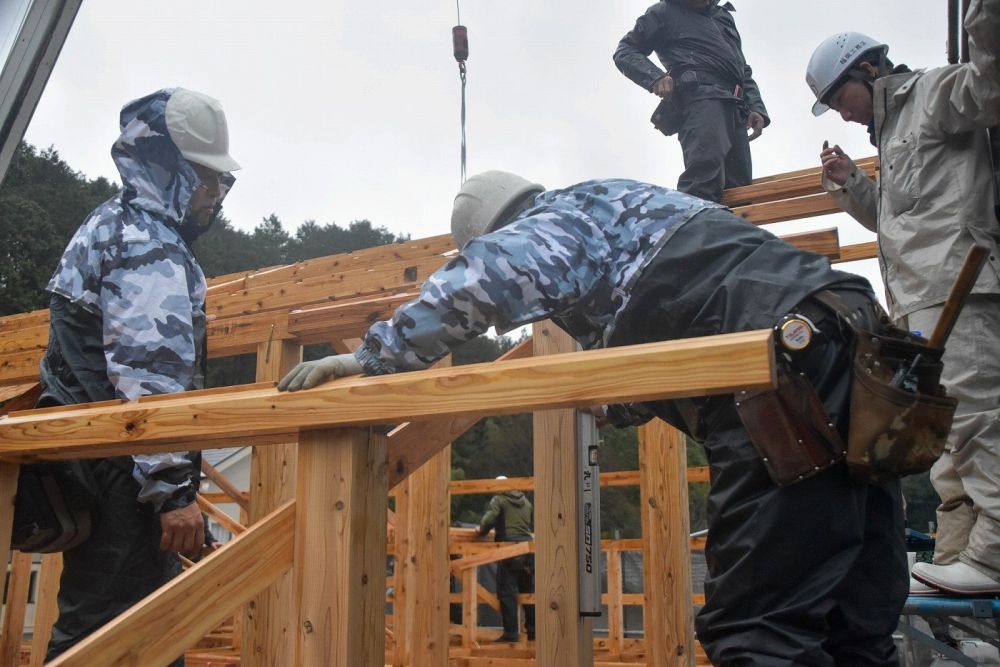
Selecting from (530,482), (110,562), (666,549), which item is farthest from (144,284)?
(530,482)

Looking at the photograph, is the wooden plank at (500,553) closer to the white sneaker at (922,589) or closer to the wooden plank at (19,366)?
the wooden plank at (19,366)

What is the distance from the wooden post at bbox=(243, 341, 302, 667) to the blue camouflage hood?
150 centimetres

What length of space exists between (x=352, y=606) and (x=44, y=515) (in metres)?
1.33

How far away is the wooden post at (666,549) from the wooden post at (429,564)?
1.04m

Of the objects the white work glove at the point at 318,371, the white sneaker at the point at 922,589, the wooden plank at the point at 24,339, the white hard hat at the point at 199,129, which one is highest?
the white hard hat at the point at 199,129

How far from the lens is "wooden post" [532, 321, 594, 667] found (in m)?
2.89

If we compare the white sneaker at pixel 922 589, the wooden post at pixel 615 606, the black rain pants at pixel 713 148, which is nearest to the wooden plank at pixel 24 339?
the black rain pants at pixel 713 148

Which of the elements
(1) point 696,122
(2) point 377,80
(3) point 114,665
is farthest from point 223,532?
(3) point 114,665

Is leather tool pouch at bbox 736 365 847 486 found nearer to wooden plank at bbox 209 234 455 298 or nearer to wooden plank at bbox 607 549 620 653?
wooden plank at bbox 209 234 455 298

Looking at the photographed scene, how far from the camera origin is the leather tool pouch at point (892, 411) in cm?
171

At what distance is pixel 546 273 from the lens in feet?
6.31

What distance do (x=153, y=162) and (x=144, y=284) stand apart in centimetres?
54

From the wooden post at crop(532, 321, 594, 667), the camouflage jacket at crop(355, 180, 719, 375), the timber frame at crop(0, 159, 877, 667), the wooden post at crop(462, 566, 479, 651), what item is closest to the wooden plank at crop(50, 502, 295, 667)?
the timber frame at crop(0, 159, 877, 667)

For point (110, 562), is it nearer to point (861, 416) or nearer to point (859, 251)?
point (861, 416)
